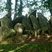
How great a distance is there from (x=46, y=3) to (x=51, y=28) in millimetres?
2559

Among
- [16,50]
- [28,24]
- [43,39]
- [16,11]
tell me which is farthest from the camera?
[16,11]

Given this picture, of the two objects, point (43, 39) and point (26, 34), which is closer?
point (43, 39)

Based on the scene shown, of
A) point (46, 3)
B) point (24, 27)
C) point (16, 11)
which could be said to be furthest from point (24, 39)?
point (16, 11)

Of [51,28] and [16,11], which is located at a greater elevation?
[16,11]

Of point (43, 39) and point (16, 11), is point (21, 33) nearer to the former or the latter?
point (43, 39)

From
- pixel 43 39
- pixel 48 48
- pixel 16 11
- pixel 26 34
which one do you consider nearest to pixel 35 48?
pixel 48 48

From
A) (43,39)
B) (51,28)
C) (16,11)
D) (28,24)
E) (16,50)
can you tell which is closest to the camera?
(16,50)

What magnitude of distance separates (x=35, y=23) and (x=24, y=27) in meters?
1.20

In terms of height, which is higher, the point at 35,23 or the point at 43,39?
the point at 35,23

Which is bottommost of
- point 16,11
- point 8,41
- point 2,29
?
point 8,41

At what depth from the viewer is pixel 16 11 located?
23.2 m

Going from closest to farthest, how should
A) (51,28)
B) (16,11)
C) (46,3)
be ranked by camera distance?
(46,3), (51,28), (16,11)

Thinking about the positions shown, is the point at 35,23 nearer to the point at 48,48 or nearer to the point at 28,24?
the point at 28,24

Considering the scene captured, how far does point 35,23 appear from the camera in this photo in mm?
15984
